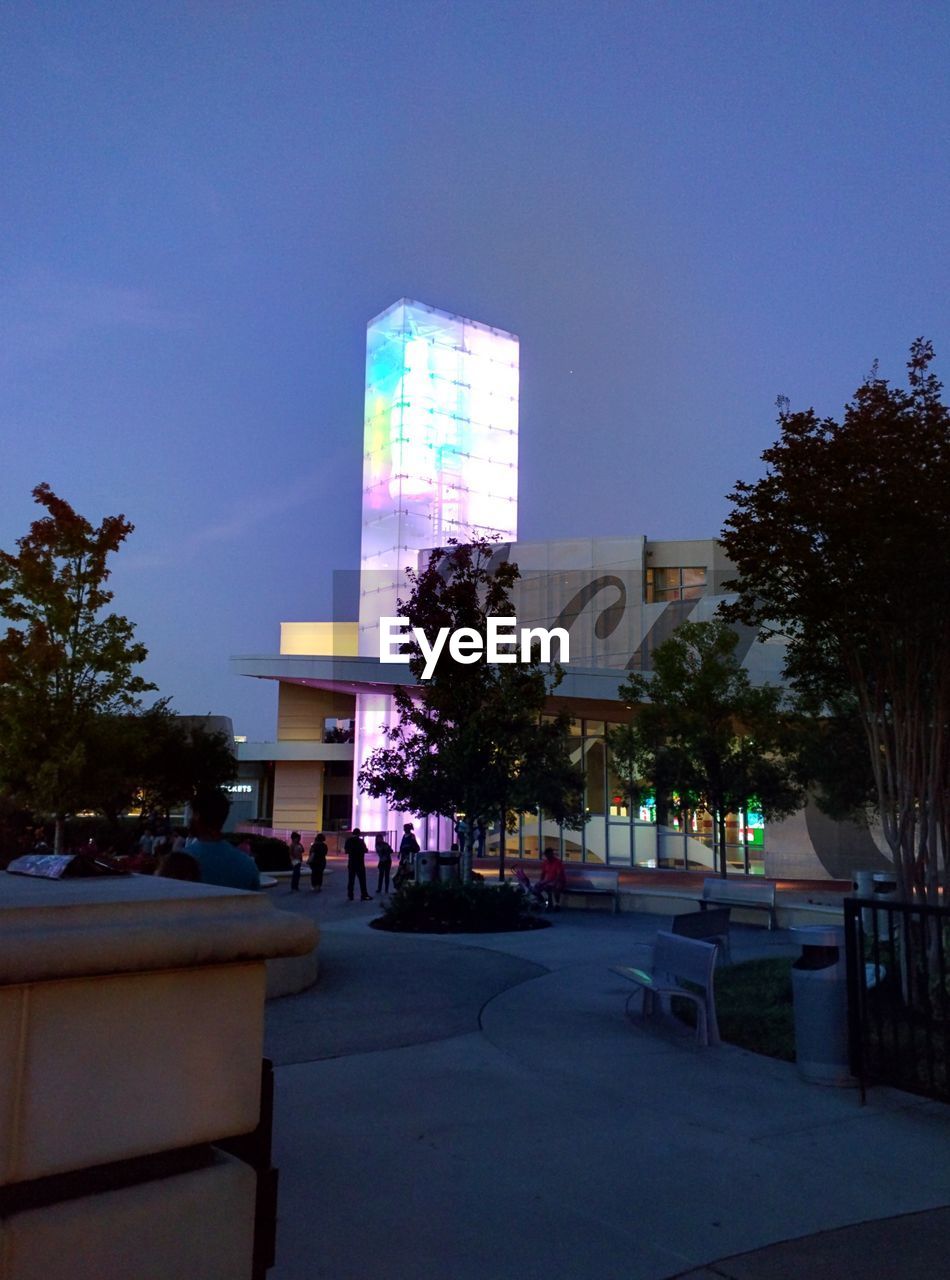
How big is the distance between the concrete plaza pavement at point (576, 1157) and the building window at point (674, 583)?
3967 centimetres

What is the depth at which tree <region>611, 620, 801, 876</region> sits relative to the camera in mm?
23000

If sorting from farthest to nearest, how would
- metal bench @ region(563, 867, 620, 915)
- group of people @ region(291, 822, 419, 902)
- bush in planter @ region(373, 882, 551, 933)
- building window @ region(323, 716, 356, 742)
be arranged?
building window @ region(323, 716, 356, 742) → group of people @ region(291, 822, 419, 902) → metal bench @ region(563, 867, 620, 915) → bush in planter @ region(373, 882, 551, 933)

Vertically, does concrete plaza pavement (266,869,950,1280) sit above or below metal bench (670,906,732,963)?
below

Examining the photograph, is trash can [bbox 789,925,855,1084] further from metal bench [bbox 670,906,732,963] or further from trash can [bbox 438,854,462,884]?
trash can [bbox 438,854,462,884]

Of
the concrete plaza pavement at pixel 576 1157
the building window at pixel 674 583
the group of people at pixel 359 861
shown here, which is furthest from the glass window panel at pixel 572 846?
the concrete plaza pavement at pixel 576 1157

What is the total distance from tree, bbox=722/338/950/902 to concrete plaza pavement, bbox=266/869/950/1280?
9.30ft

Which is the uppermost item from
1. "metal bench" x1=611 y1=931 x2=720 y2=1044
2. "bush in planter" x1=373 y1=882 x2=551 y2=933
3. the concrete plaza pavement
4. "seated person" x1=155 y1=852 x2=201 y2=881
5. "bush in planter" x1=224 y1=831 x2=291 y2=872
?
"seated person" x1=155 y1=852 x2=201 y2=881

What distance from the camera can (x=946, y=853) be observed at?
29.1 feet

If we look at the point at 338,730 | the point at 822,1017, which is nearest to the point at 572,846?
the point at 338,730

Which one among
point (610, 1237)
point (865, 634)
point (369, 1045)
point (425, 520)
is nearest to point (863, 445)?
point (865, 634)

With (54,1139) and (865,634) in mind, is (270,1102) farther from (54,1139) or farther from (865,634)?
(865,634)

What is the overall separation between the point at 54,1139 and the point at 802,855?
30.1m

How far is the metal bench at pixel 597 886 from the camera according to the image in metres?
18.7

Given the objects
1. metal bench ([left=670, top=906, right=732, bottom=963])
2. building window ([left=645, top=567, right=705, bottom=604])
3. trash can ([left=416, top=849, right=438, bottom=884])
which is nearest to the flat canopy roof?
trash can ([left=416, top=849, right=438, bottom=884])
